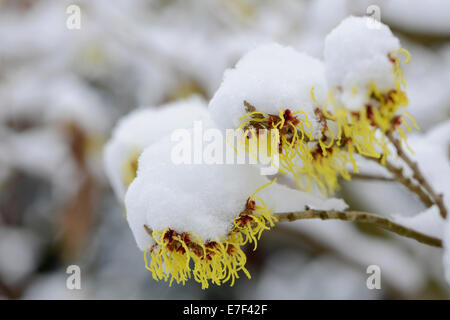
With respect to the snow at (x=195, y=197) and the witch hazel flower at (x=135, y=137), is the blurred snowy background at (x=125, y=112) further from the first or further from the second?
the snow at (x=195, y=197)

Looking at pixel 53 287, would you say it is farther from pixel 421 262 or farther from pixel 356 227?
pixel 421 262

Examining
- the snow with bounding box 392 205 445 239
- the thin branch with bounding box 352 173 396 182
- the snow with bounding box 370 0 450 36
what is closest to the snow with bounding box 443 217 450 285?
the snow with bounding box 392 205 445 239

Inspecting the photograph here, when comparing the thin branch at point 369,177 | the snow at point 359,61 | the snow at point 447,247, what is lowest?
the snow at point 447,247

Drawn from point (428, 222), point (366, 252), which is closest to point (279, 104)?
point (428, 222)

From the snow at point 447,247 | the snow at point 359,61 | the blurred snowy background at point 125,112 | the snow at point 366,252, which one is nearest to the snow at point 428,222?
the snow at point 447,247

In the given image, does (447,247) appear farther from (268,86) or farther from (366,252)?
(366,252)

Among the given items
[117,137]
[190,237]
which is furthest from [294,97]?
[117,137]
